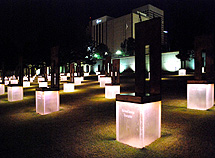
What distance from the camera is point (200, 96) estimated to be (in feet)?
25.5

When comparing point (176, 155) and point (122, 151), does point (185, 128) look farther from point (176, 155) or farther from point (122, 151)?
point (122, 151)

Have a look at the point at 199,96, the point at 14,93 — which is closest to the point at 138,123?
the point at 199,96

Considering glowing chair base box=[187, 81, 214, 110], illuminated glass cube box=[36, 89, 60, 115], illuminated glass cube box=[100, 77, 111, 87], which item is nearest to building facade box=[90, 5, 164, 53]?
illuminated glass cube box=[100, 77, 111, 87]

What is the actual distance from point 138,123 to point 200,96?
193 inches

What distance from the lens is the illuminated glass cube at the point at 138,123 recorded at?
4211mm

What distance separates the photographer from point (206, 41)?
28.5ft

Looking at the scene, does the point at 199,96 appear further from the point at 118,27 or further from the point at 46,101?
the point at 118,27

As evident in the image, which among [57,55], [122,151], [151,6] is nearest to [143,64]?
[122,151]

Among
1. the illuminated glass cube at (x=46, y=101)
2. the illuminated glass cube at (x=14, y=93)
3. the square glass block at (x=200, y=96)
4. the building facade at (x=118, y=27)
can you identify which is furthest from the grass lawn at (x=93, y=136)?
the building facade at (x=118, y=27)

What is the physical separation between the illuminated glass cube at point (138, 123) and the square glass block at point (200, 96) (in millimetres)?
4022

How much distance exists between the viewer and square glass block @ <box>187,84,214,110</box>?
767 centimetres

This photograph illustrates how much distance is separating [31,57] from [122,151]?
139 feet

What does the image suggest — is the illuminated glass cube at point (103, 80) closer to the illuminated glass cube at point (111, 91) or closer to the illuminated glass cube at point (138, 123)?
the illuminated glass cube at point (111, 91)

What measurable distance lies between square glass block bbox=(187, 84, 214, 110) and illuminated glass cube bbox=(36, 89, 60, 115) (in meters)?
6.33
